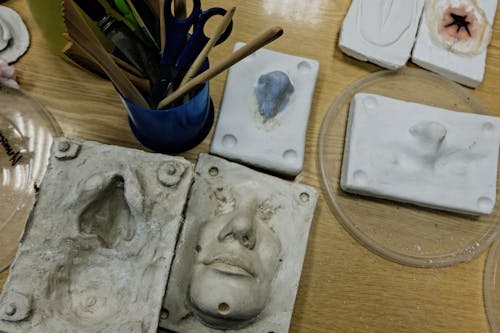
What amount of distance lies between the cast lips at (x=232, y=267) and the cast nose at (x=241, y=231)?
0.03m

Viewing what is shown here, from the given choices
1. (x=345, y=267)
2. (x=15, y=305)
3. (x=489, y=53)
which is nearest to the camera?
(x=15, y=305)

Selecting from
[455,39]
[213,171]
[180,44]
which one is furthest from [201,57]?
[455,39]

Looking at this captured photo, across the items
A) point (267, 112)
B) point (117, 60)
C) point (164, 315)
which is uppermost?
point (117, 60)

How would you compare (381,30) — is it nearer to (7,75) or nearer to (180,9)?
(180,9)

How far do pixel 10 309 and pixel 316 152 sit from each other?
41 cm

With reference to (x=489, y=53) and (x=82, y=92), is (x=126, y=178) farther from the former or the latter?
(x=489, y=53)

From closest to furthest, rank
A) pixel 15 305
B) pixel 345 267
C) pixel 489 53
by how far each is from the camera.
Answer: pixel 15 305
pixel 345 267
pixel 489 53

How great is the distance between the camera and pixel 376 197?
606 millimetres

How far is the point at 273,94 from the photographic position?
0.61m

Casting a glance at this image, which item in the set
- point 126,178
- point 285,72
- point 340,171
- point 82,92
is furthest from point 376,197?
point 82,92

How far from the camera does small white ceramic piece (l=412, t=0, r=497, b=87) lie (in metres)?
0.66

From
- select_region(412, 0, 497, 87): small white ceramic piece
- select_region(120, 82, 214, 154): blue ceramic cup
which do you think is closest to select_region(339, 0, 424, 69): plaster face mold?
select_region(412, 0, 497, 87): small white ceramic piece

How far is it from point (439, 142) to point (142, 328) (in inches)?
17.1

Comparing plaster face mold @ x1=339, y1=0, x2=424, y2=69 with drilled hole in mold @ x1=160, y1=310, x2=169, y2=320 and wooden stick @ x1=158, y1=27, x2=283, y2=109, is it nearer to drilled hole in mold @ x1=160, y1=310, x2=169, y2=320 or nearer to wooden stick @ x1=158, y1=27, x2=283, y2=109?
wooden stick @ x1=158, y1=27, x2=283, y2=109
